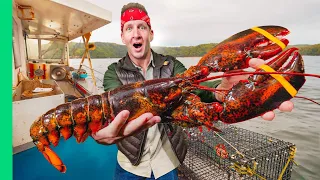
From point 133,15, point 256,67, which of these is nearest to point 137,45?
point 133,15

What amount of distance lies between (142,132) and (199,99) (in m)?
0.50

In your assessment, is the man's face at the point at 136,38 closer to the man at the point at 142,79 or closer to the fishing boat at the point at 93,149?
the man at the point at 142,79

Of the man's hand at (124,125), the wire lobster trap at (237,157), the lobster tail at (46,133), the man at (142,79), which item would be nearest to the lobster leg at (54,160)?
the lobster tail at (46,133)

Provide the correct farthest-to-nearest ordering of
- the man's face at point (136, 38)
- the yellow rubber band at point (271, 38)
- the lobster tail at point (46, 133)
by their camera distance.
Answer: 1. the man's face at point (136, 38)
2. the lobster tail at point (46, 133)
3. the yellow rubber band at point (271, 38)

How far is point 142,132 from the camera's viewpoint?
4.85 feet

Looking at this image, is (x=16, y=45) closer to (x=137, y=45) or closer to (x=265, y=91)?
(x=137, y=45)

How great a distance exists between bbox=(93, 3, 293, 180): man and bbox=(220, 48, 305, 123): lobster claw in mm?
284

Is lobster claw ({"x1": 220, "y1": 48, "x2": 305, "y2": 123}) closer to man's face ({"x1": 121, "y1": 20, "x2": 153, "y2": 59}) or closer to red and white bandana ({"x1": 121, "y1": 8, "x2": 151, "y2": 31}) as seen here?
man's face ({"x1": 121, "y1": 20, "x2": 153, "y2": 59})

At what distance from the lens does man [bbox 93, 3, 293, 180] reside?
149 centimetres

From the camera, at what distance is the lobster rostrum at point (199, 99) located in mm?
993

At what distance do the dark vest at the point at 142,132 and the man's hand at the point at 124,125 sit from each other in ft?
0.85

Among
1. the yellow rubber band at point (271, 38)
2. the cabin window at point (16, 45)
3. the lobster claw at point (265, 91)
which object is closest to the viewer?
the lobster claw at point (265, 91)

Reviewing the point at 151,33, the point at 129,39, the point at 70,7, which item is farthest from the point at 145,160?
the point at 70,7

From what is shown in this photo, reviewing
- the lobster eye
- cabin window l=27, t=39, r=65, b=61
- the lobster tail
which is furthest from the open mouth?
cabin window l=27, t=39, r=65, b=61
